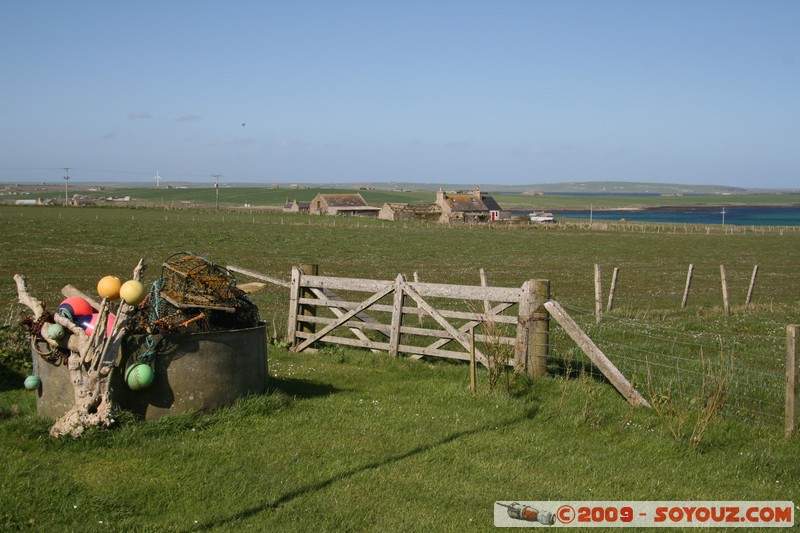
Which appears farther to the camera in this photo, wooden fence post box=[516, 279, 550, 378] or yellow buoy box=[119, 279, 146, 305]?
wooden fence post box=[516, 279, 550, 378]

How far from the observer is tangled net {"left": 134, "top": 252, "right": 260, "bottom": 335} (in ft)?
27.6

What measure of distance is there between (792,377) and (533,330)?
332 cm

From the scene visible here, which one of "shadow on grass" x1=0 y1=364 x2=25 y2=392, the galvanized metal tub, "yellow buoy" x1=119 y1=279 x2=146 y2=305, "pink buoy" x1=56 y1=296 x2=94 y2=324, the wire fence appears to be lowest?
the wire fence

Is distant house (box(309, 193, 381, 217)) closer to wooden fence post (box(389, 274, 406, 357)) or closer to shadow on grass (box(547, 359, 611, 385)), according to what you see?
wooden fence post (box(389, 274, 406, 357))

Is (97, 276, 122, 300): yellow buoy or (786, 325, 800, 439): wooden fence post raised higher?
(97, 276, 122, 300): yellow buoy

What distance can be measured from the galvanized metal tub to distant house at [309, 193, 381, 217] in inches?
4945

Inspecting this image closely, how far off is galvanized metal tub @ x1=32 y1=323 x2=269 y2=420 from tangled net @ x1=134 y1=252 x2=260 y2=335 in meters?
0.21

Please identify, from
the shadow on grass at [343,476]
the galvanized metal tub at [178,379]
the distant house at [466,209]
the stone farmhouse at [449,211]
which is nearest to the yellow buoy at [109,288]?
the galvanized metal tub at [178,379]

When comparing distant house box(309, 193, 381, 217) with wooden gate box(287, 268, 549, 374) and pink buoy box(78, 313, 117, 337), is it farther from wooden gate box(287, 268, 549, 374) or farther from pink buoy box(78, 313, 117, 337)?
pink buoy box(78, 313, 117, 337)

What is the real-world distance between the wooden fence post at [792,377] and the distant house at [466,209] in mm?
102525

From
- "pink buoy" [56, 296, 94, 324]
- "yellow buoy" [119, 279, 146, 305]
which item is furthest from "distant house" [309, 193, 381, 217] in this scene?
"yellow buoy" [119, 279, 146, 305]

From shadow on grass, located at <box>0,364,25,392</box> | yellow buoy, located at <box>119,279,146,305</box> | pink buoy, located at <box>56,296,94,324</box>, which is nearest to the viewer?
yellow buoy, located at <box>119,279,146,305</box>

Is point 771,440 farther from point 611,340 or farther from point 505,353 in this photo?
point 611,340

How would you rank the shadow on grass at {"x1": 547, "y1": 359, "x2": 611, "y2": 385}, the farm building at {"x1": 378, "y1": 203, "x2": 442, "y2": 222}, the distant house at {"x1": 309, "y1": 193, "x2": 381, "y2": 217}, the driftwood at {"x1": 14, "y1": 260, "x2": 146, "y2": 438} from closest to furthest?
1. the driftwood at {"x1": 14, "y1": 260, "x2": 146, "y2": 438}
2. the shadow on grass at {"x1": 547, "y1": 359, "x2": 611, "y2": 385}
3. the farm building at {"x1": 378, "y1": 203, "x2": 442, "y2": 222}
4. the distant house at {"x1": 309, "y1": 193, "x2": 381, "y2": 217}
